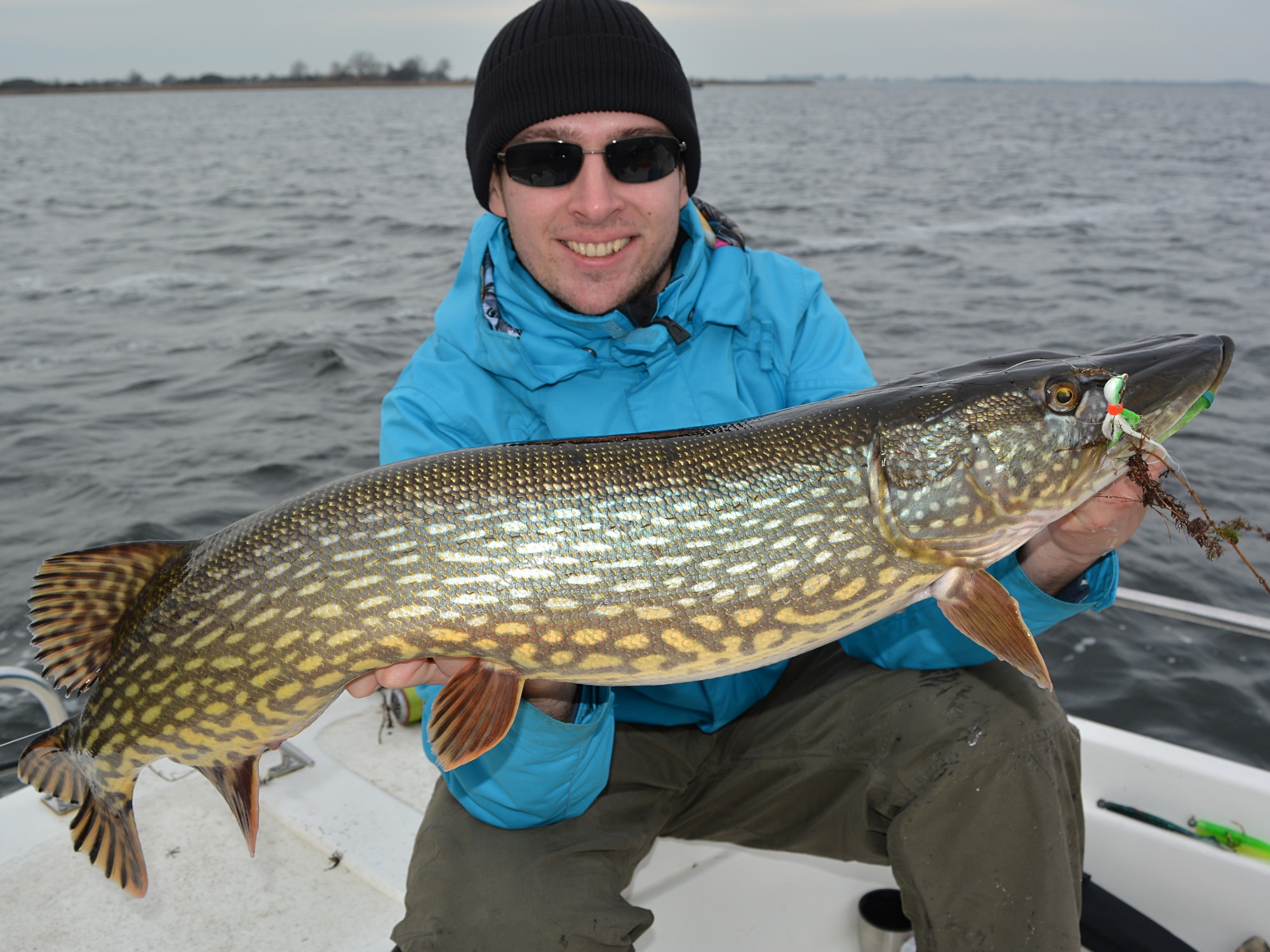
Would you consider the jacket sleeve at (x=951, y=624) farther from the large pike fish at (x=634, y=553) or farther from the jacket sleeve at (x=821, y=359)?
the jacket sleeve at (x=821, y=359)

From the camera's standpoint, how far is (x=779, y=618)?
69.9 inches

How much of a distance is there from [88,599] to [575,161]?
5.21 feet

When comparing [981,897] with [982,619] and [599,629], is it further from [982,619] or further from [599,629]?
[599,629]

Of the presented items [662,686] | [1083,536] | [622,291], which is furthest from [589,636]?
[622,291]

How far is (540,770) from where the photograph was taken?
6.49 ft

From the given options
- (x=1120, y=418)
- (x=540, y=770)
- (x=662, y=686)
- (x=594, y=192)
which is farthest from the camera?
(x=594, y=192)

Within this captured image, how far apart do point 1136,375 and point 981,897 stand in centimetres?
110

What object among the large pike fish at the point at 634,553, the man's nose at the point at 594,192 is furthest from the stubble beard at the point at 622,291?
the large pike fish at the point at 634,553

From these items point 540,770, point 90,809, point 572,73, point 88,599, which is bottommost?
point 90,809

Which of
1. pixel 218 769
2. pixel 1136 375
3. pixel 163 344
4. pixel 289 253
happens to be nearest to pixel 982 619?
pixel 1136 375

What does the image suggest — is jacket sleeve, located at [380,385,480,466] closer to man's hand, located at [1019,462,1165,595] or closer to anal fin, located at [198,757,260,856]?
anal fin, located at [198,757,260,856]

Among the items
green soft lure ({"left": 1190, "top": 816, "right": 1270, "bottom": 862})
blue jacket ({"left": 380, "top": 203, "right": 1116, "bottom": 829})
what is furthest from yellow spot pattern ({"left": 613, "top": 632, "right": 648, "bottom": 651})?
green soft lure ({"left": 1190, "top": 816, "right": 1270, "bottom": 862})

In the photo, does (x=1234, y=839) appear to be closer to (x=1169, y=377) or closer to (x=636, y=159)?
(x=1169, y=377)

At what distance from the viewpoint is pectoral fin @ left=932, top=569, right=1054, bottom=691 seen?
5.73 ft
